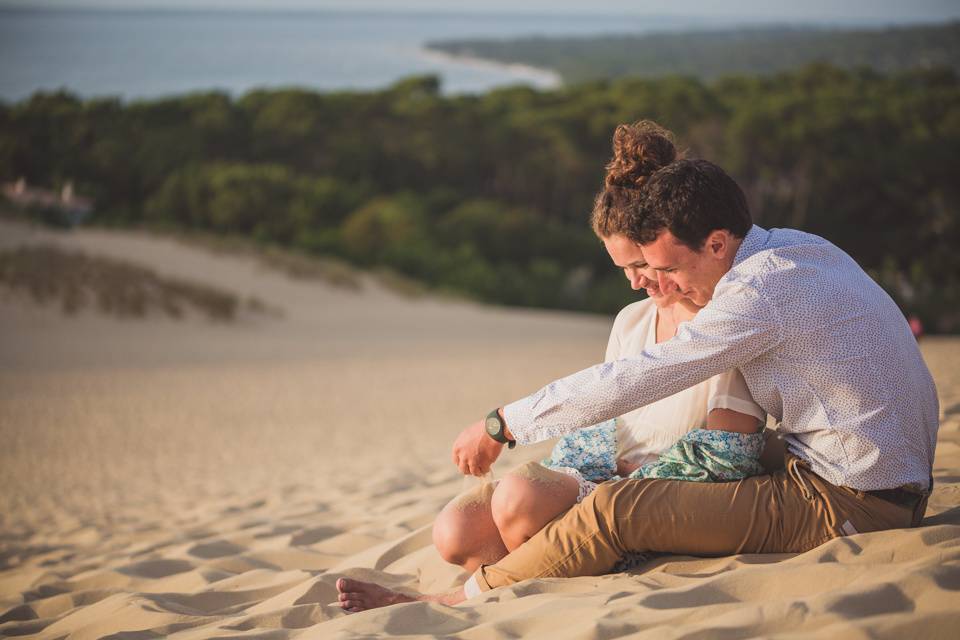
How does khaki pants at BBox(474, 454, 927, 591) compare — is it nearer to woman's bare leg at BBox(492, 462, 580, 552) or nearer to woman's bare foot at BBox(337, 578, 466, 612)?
woman's bare leg at BBox(492, 462, 580, 552)

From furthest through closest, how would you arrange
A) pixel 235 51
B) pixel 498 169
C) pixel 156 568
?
pixel 235 51, pixel 498 169, pixel 156 568

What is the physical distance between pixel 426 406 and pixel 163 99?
2233 centimetres

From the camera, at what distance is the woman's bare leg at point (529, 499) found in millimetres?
2758

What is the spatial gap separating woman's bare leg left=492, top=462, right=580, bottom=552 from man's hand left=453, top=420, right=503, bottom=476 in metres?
0.08

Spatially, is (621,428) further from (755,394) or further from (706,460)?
(755,394)

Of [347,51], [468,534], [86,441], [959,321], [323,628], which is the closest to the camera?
[323,628]

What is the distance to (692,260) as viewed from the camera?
8.68 feet

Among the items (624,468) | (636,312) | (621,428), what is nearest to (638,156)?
(636,312)

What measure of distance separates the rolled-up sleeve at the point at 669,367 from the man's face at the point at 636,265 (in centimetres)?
31

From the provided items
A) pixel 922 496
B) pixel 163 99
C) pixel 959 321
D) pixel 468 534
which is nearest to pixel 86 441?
pixel 468 534

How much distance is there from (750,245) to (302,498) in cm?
380

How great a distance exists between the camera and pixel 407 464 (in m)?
6.78

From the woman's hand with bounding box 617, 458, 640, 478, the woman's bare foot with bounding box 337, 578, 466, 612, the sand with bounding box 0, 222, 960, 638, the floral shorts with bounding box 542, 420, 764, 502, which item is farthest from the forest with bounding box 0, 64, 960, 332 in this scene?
the woman's bare foot with bounding box 337, 578, 466, 612

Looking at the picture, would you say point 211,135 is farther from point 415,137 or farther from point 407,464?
point 407,464
